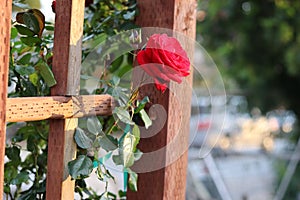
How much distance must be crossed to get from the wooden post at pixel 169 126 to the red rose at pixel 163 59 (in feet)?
0.39

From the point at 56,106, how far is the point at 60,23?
112 millimetres

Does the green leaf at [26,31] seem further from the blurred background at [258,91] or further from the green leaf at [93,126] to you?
the blurred background at [258,91]

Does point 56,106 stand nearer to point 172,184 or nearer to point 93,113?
point 93,113

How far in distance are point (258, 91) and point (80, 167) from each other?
4.25 m

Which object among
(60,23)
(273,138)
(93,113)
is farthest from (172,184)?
(273,138)

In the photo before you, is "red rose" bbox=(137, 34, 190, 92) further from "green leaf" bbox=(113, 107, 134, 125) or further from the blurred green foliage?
the blurred green foliage

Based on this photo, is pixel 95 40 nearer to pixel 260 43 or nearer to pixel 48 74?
pixel 48 74

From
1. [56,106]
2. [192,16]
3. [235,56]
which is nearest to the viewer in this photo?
[56,106]

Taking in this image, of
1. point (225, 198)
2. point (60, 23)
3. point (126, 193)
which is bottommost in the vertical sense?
point (225, 198)

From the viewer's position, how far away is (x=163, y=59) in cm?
77

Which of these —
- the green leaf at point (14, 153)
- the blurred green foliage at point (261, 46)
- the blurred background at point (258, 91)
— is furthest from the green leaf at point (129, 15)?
the blurred green foliage at point (261, 46)

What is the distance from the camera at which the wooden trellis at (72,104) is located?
648mm

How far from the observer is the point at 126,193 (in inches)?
38.0

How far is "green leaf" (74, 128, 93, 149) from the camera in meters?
0.76
